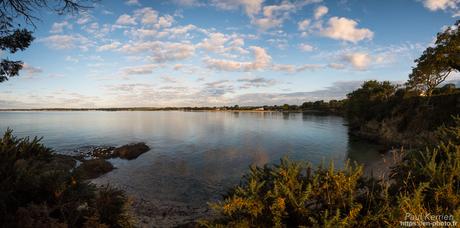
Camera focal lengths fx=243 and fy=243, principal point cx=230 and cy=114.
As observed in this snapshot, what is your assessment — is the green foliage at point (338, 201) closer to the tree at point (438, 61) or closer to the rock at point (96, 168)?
the rock at point (96, 168)

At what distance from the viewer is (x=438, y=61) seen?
35.0 m

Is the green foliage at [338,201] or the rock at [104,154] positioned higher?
the green foliage at [338,201]

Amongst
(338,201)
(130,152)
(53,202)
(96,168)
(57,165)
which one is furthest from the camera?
(130,152)

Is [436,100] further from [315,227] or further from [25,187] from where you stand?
[25,187]

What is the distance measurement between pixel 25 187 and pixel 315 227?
786 cm

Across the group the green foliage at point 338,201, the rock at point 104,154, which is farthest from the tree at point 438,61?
the rock at point 104,154

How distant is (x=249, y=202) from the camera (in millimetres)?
5871

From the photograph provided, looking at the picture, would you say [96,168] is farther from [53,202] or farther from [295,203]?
[295,203]

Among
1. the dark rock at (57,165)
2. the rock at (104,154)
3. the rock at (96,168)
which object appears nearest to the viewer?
the dark rock at (57,165)

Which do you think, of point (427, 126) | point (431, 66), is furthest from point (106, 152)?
point (431, 66)

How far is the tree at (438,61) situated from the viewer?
33000 mm

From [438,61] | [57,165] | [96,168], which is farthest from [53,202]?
[438,61]

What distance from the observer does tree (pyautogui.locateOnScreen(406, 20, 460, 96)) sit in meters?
33.0

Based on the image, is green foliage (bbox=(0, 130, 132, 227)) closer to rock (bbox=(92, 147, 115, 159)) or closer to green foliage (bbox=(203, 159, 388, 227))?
green foliage (bbox=(203, 159, 388, 227))
